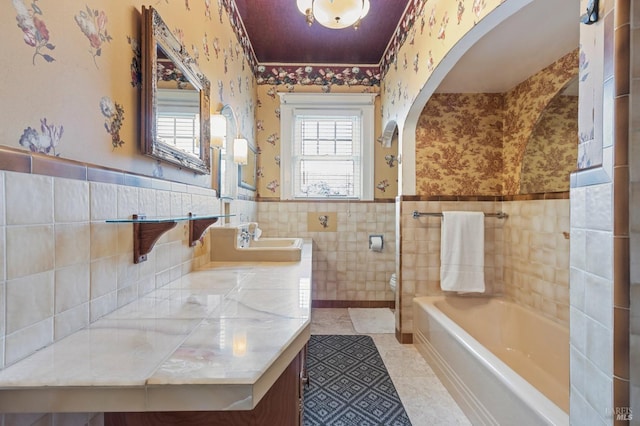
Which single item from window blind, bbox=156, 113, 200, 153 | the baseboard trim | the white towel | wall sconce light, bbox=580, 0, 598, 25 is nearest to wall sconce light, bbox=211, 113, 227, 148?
window blind, bbox=156, 113, 200, 153

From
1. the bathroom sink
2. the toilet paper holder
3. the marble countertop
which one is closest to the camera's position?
the marble countertop

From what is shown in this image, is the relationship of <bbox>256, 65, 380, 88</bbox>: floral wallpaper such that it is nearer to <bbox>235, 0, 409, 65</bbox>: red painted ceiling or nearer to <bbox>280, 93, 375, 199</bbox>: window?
<bbox>235, 0, 409, 65</bbox>: red painted ceiling

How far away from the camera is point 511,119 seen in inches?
97.9

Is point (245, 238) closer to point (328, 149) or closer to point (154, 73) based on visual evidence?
point (154, 73)

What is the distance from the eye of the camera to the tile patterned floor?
1.61 meters

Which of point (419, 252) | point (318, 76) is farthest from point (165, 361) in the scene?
point (318, 76)

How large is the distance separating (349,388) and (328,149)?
95.2 inches

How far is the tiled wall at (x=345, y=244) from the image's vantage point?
332cm

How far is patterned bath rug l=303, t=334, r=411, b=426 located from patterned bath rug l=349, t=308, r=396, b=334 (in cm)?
29

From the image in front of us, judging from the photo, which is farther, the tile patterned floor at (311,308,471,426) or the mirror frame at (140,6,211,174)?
the tile patterned floor at (311,308,471,426)

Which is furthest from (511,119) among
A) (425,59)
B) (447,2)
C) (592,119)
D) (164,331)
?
(164,331)

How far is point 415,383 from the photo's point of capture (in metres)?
1.91

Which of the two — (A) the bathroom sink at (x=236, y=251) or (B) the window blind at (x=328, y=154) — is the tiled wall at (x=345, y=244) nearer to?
(B) the window blind at (x=328, y=154)

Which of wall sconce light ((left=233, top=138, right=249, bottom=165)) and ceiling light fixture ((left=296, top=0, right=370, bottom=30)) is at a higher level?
ceiling light fixture ((left=296, top=0, right=370, bottom=30))
